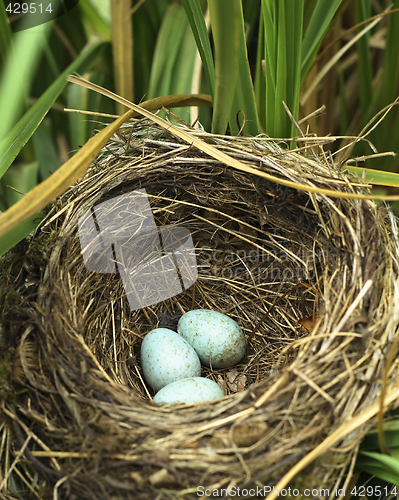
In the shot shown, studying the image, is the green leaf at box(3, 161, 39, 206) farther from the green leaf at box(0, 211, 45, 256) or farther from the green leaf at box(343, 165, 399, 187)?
the green leaf at box(343, 165, 399, 187)

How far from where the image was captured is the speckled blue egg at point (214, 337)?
1034 millimetres

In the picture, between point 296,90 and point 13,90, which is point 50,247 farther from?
point 296,90

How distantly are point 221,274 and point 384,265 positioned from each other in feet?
1.54

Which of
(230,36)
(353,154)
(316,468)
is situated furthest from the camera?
(353,154)

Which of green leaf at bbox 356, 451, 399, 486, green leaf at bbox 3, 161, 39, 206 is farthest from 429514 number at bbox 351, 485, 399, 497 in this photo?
green leaf at bbox 3, 161, 39, 206

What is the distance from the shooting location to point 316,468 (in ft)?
2.10

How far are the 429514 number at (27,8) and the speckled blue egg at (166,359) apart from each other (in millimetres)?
922

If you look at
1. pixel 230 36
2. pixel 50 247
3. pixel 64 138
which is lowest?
pixel 50 247

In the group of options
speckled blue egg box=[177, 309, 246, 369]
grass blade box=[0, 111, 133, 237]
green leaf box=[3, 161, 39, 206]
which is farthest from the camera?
green leaf box=[3, 161, 39, 206]

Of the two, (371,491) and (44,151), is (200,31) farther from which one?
(371,491)

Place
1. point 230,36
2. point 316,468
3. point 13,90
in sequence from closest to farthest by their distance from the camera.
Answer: point 316,468
point 230,36
point 13,90

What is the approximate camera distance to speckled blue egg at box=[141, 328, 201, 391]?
959mm

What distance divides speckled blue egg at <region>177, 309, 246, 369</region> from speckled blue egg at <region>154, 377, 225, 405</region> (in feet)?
0.58

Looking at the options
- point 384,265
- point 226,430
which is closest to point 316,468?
point 226,430
